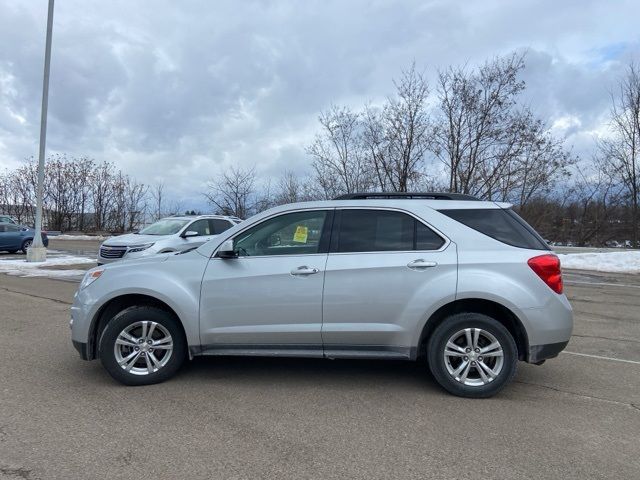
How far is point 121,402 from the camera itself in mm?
4270

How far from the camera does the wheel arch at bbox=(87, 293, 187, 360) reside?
4707 millimetres

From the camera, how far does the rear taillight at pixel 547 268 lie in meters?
4.38

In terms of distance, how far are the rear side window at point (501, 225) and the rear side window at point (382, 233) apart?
0.32 m

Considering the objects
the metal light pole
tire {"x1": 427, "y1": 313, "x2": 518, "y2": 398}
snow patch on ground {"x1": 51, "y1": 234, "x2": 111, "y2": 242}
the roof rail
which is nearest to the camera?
tire {"x1": 427, "y1": 313, "x2": 518, "y2": 398}

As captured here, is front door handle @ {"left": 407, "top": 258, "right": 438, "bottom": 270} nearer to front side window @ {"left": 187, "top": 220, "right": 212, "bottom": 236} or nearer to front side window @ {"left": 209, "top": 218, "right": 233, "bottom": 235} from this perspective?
front side window @ {"left": 187, "top": 220, "right": 212, "bottom": 236}

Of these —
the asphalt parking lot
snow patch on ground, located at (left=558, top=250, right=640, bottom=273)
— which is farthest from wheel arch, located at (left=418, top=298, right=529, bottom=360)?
snow patch on ground, located at (left=558, top=250, right=640, bottom=273)

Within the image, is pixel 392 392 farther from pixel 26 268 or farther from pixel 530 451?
pixel 26 268

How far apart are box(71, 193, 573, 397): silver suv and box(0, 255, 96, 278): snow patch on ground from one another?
10546 mm

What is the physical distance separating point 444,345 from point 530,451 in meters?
1.15

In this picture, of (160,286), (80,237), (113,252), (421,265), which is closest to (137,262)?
(160,286)

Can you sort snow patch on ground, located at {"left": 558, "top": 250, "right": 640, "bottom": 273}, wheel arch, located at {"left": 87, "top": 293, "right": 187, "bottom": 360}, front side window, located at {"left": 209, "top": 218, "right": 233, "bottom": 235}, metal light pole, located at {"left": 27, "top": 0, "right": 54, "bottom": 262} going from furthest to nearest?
1. snow patch on ground, located at {"left": 558, "top": 250, "right": 640, "bottom": 273}
2. metal light pole, located at {"left": 27, "top": 0, "right": 54, "bottom": 262}
3. front side window, located at {"left": 209, "top": 218, "right": 233, "bottom": 235}
4. wheel arch, located at {"left": 87, "top": 293, "right": 187, "bottom": 360}

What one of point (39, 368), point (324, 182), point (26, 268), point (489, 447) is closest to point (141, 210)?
point (324, 182)

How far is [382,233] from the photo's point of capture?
4699 millimetres

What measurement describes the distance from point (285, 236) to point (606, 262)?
1836 cm
